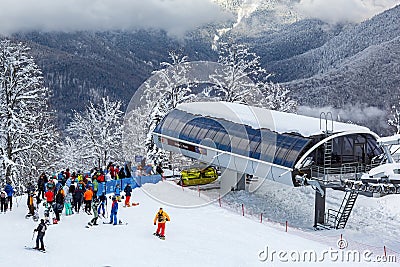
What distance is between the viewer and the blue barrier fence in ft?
84.9

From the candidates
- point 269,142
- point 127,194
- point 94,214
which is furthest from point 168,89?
point 94,214

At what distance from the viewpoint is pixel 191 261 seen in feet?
58.0

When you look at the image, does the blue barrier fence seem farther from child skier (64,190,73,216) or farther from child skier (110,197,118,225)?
child skier (110,197,118,225)

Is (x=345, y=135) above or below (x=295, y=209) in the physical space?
Answer: above

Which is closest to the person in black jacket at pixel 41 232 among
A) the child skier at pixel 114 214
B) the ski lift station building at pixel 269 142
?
the child skier at pixel 114 214

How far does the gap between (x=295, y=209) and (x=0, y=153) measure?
56.8ft

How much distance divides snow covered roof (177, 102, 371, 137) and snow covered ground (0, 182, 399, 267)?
4.79 metres

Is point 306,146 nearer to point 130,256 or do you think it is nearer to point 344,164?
point 344,164

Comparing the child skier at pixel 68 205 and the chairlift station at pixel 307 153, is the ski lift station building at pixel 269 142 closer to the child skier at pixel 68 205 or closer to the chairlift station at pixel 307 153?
the chairlift station at pixel 307 153

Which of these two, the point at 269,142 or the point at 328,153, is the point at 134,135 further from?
the point at 328,153

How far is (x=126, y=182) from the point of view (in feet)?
93.6

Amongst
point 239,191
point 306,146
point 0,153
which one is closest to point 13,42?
point 0,153

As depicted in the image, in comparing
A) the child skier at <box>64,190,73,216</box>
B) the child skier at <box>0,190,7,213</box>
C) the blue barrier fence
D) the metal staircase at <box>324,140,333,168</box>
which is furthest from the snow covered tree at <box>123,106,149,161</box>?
the child skier at <box>0,190,7,213</box>

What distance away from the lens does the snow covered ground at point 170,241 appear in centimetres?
1747
